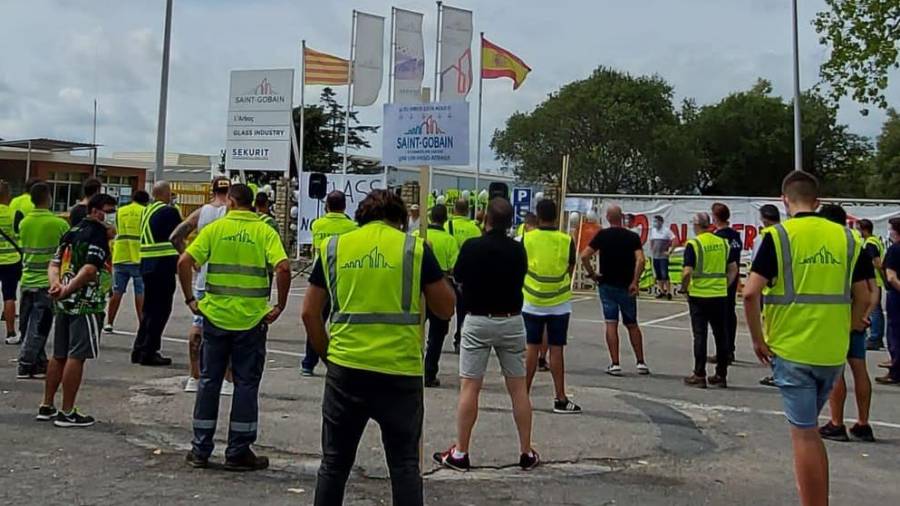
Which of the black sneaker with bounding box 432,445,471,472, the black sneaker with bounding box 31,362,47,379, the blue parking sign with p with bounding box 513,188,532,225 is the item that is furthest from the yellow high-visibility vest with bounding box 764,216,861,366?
the blue parking sign with p with bounding box 513,188,532,225

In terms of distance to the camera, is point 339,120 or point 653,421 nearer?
point 653,421

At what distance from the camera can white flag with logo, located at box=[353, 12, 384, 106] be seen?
26.1 metres

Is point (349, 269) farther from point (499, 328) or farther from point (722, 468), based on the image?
point (722, 468)

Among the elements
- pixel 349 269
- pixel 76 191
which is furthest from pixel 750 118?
pixel 349 269

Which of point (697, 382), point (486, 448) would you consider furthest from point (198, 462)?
point (697, 382)

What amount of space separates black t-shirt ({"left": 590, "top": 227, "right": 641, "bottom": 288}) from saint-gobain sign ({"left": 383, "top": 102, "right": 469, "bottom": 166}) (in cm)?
422

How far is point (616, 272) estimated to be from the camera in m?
10.7

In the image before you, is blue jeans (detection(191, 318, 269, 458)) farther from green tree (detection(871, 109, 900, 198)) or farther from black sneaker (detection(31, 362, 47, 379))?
green tree (detection(871, 109, 900, 198))

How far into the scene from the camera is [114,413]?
7973 millimetres

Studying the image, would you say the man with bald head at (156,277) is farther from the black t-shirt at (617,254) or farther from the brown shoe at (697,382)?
the brown shoe at (697,382)

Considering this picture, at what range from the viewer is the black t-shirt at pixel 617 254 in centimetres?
1060

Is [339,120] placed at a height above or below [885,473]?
above

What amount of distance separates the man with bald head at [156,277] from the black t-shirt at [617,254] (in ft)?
15.8

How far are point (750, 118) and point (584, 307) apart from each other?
48858mm
